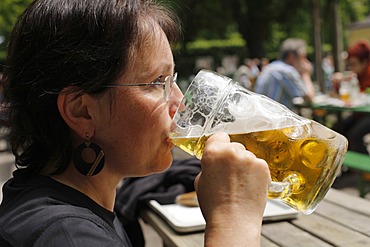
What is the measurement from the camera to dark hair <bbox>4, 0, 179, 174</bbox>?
1.13 metres

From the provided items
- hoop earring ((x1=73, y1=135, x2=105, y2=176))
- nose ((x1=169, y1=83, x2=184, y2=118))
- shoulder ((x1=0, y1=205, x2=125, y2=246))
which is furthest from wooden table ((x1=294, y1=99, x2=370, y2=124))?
shoulder ((x1=0, y1=205, x2=125, y2=246))

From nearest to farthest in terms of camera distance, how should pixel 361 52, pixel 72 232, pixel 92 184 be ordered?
1. pixel 72 232
2. pixel 92 184
3. pixel 361 52

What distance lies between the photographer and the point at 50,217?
1015 mm

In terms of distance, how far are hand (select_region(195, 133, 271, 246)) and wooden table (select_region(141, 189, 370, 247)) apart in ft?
2.30

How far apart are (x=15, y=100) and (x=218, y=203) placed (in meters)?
0.58

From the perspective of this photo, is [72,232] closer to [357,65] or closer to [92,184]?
[92,184]

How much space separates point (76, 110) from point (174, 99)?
236 millimetres

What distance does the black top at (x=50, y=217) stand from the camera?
99 centimetres

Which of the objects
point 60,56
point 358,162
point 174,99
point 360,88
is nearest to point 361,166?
point 358,162

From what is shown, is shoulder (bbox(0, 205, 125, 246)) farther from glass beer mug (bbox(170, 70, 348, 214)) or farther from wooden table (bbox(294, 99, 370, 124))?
wooden table (bbox(294, 99, 370, 124))

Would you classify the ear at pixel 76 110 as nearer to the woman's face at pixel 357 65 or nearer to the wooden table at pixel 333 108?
the wooden table at pixel 333 108

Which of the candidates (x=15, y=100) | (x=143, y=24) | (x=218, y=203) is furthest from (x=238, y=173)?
(x=15, y=100)

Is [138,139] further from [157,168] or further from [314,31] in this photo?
[314,31]

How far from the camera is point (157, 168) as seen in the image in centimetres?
126
